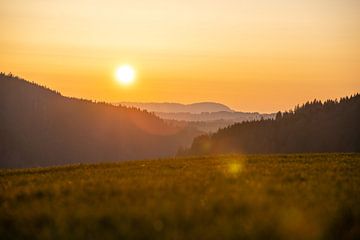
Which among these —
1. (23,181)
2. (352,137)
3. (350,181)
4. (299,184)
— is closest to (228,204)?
(299,184)

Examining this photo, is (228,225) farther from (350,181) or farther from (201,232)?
(350,181)

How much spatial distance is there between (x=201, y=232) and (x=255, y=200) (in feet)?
9.23

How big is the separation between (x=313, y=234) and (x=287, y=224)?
588 millimetres

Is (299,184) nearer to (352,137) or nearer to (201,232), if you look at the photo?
(201,232)

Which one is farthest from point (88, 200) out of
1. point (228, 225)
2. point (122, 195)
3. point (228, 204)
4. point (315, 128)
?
point (315, 128)

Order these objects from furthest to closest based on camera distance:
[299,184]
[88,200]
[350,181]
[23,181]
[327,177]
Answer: [23,181] → [327,177] → [350,181] → [299,184] → [88,200]

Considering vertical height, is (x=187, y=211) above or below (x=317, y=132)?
below

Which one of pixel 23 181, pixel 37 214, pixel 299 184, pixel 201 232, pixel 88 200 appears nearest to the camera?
pixel 201 232

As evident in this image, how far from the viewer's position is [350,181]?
→ 16.7m

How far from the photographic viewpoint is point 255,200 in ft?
40.4

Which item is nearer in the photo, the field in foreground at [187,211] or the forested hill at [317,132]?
the field in foreground at [187,211]

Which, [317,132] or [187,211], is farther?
[317,132]

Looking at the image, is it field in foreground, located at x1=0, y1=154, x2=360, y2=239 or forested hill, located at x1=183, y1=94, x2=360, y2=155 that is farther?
forested hill, located at x1=183, y1=94, x2=360, y2=155

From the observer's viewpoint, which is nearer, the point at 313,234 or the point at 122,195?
the point at 313,234
